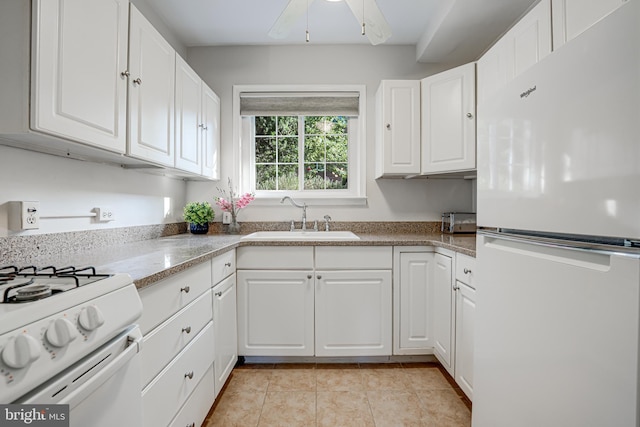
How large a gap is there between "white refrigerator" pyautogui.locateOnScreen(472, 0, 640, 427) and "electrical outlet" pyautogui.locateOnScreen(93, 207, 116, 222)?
1.84 metres

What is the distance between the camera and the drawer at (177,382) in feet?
3.34

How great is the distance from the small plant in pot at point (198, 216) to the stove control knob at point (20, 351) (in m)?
1.93

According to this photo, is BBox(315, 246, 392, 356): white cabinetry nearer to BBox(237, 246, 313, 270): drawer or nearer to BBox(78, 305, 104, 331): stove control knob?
BBox(237, 246, 313, 270): drawer

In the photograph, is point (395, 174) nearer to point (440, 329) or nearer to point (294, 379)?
point (440, 329)

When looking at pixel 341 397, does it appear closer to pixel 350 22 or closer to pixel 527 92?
pixel 527 92

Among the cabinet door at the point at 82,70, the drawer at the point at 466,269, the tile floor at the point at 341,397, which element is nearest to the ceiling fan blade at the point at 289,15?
the cabinet door at the point at 82,70

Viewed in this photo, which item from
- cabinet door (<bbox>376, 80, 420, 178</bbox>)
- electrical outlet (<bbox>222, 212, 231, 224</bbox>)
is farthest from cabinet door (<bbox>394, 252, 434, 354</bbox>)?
electrical outlet (<bbox>222, 212, 231, 224</bbox>)

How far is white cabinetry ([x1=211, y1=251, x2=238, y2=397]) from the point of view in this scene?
1644 millimetres

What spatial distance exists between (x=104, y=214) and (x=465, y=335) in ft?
6.64

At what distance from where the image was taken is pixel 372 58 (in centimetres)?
265

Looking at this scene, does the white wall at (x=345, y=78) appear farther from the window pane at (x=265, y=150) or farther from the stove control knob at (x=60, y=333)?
the stove control knob at (x=60, y=333)

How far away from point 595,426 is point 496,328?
0.39 meters

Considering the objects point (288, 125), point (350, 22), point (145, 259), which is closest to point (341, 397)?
point (145, 259)

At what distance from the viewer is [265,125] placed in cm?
280
